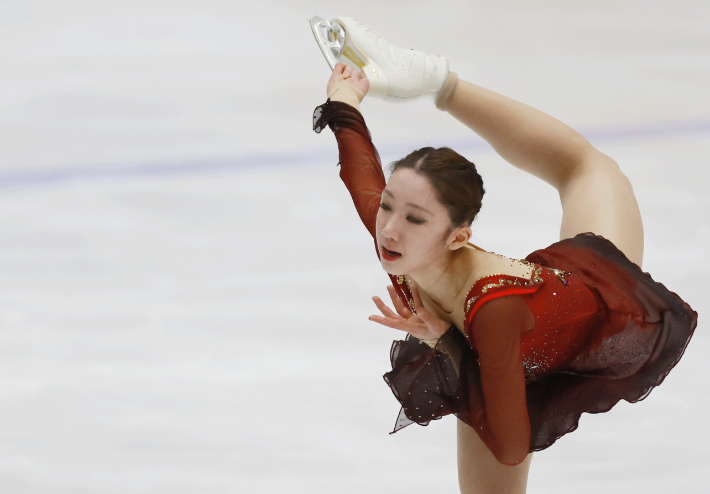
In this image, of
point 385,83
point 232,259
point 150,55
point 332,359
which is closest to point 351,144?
point 385,83

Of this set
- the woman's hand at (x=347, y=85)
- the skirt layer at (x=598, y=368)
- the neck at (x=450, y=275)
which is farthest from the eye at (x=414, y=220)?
the woman's hand at (x=347, y=85)

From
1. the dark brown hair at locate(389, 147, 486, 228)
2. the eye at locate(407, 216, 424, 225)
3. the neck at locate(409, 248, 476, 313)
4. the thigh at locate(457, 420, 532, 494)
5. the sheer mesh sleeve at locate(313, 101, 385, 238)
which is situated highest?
the sheer mesh sleeve at locate(313, 101, 385, 238)

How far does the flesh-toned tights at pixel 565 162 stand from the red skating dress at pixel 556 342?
0.74 feet

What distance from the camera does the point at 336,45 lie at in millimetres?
2604

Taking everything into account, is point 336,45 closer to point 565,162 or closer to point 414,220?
point 565,162

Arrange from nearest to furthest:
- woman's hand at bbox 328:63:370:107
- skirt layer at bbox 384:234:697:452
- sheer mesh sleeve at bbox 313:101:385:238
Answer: skirt layer at bbox 384:234:697:452 < sheer mesh sleeve at bbox 313:101:385:238 < woman's hand at bbox 328:63:370:107

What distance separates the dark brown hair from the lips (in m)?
0.14

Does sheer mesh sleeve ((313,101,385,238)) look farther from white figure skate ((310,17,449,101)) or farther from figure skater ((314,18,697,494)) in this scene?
white figure skate ((310,17,449,101))

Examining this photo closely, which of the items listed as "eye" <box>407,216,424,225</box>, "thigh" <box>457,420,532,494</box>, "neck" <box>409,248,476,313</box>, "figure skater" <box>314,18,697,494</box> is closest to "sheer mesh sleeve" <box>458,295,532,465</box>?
"figure skater" <box>314,18,697,494</box>

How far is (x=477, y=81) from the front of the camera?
13.7 feet

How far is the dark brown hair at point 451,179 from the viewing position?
180 centimetres

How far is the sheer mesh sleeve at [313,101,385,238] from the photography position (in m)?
2.21

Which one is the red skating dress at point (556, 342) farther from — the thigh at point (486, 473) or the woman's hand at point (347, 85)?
the thigh at point (486, 473)

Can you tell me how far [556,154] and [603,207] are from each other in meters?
0.28
